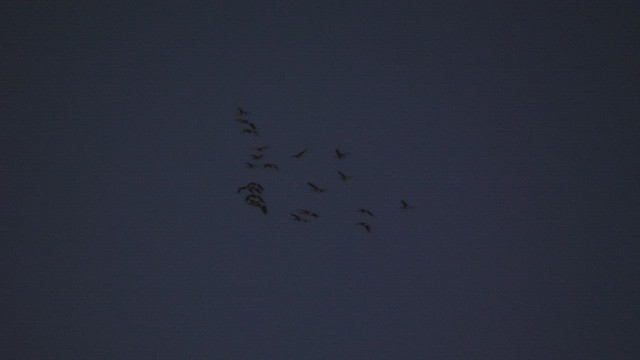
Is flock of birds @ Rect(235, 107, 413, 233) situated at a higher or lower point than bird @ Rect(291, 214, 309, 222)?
higher

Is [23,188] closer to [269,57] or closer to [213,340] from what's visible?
[213,340]

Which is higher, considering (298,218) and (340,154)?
(340,154)

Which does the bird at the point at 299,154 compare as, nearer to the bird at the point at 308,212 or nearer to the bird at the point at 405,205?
the bird at the point at 308,212

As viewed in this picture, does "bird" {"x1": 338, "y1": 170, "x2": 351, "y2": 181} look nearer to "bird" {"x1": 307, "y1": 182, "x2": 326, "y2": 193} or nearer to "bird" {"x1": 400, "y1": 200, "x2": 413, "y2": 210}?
"bird" {"x1": 307, "y1": 182, "x2": 326, "y2": 193}

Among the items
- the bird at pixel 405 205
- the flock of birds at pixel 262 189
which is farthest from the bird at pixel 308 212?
the bird at pixel 405 205

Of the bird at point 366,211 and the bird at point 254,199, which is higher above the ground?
the bird at point 366,211

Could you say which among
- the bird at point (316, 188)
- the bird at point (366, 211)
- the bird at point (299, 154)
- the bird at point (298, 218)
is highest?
the bird at point (299, 154)

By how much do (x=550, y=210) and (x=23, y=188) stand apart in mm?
2363

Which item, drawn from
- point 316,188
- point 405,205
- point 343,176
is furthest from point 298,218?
point 405,205

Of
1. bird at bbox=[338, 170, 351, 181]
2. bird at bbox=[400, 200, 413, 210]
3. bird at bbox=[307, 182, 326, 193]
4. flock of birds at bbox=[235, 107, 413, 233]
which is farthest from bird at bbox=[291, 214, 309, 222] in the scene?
bird at bbox=[400, 200, 413, 210]

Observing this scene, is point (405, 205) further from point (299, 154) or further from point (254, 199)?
point (254, 199)

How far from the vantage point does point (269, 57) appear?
168cm

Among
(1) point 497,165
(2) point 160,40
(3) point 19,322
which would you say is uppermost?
(2) point 160,40

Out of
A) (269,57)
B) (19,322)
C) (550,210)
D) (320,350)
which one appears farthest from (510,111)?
(19,322)
